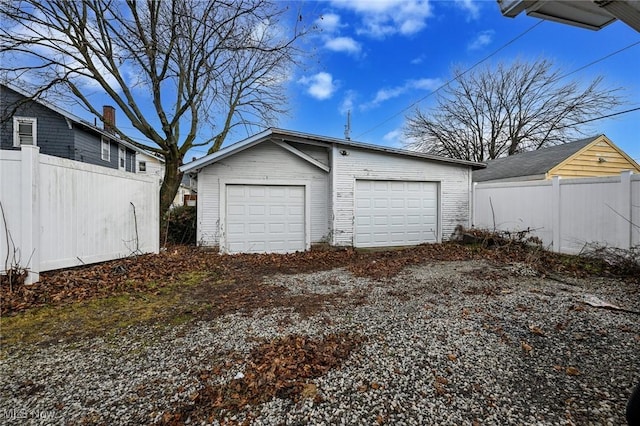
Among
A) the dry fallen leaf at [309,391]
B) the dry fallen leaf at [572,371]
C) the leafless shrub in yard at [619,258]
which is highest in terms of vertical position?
the leafless shrub in yard at [619,258]

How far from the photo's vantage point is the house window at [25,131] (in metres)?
12.0

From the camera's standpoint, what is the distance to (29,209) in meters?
4.07

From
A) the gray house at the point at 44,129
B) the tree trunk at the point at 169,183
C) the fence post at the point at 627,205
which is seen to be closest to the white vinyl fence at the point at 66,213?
the tree trunk at the point at 169,183

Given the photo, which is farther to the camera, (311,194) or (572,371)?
(311,194)

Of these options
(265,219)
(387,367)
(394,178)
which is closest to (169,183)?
(265,219)

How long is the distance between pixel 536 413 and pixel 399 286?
117 inches

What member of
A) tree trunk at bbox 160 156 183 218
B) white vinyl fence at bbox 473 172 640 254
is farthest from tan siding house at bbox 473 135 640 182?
tree trunk at bbox 160 156 183 218

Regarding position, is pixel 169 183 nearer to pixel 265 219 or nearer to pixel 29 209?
pixel 265 219

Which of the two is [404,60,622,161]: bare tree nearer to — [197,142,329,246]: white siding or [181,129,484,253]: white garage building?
[181,129,484,253]: white garage building

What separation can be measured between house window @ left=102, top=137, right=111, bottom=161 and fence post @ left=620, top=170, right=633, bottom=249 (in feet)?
65.4

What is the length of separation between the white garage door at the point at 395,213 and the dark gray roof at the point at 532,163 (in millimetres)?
5937

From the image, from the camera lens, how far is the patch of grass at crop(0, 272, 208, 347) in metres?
2.97

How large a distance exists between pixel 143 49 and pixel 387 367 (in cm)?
1010

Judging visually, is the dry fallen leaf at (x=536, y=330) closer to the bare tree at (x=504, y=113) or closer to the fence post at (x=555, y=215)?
the fence post at (x=555, y=215)
